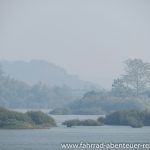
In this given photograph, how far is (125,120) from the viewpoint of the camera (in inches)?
4596

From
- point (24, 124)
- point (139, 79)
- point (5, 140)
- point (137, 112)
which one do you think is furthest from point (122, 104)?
point (5, 140)

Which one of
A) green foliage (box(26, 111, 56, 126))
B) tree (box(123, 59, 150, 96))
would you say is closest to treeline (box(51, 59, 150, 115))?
tree (box(123, 59, 150, 96))

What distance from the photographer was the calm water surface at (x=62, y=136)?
271ft

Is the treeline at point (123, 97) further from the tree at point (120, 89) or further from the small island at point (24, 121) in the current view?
the small island at point (24, 121)

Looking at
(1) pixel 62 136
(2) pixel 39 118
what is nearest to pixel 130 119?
(2) pixel 39 118

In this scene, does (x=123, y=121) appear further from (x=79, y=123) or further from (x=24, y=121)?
(x=24, y=121)

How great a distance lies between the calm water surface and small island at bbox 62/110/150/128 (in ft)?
14.0

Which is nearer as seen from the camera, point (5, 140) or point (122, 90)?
point (5, 140)

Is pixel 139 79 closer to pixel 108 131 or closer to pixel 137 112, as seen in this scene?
pixel 137 112

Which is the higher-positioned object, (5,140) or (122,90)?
(122,90)

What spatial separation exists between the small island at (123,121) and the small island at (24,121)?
14.2 ft

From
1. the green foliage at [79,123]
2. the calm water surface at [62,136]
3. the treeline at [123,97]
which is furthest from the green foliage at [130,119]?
the treeline at [123,97]

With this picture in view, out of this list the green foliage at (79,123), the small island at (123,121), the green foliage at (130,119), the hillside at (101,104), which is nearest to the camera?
the green foliage at (79,123)

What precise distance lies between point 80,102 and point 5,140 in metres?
88.6
